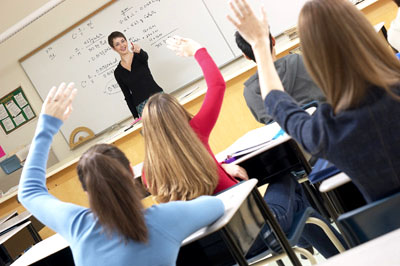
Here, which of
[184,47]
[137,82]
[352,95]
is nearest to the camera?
[352,95]

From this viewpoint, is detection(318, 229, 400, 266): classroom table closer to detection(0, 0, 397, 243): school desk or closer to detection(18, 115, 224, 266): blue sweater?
detection(18, 115, 224, 266): blue sweater

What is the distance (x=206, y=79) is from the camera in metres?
2.44

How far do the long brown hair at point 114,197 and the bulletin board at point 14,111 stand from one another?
5.20 meters

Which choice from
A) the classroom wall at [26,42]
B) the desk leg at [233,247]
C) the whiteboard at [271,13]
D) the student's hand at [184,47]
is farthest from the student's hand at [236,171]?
the classroom wall at [26,42]

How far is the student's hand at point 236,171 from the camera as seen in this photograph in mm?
2597

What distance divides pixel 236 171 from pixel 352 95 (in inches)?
52.4

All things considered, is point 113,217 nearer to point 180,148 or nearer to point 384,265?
point 180,148

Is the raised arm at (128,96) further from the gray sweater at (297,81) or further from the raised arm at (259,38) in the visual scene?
the raised arm at (259,38)

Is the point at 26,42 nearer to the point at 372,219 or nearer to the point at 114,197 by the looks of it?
the point at 114,197

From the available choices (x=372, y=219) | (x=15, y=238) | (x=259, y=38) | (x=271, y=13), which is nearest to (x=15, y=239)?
(x=15, y=238)

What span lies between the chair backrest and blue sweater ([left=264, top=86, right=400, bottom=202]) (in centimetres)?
12

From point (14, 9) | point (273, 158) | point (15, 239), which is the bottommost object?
point (273, 158)

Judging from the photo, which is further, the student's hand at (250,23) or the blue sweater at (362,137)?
the student's hand at (250,23)

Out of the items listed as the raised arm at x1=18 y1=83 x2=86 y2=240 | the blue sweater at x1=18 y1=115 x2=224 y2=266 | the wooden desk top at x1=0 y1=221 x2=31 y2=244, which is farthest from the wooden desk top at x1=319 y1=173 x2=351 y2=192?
Result: the wooden desk top at x1=0 y1=221 x2=31 y2=244
